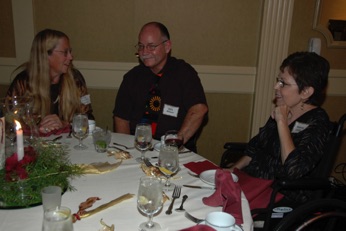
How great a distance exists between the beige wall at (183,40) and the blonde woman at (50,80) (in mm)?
770

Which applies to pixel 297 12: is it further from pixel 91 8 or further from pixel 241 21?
pixel 91 8

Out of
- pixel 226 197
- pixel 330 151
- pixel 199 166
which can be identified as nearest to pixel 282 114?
pixel 330 151

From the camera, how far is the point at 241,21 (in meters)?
3.60

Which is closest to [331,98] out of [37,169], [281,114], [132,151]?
[281,114]

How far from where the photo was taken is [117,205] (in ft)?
4.37

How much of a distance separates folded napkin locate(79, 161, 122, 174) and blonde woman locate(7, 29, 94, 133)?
42.1 inches

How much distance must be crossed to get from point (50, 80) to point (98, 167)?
4.75 feet

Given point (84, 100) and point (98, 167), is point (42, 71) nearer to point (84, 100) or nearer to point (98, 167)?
point (84, 100)

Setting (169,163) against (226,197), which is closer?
(226,197)

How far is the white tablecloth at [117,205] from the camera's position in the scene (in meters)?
1.19

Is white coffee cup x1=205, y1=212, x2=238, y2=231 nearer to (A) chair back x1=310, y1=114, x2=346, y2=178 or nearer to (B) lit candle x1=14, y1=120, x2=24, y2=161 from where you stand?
(B) lit candle x1=14, y1=120, x2=24, y2=161

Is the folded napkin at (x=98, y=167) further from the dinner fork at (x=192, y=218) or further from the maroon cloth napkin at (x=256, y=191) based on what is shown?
the maroon cloth napkin at (x=256, y=191)

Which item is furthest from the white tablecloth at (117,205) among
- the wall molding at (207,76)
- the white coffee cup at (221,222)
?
the wall molding at (207,76)

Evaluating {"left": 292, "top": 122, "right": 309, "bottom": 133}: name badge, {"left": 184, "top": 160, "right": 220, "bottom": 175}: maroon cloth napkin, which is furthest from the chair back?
{"left": 184, "top": 160, "right": 220, "bottom": 175}: maroon cloth napkin
